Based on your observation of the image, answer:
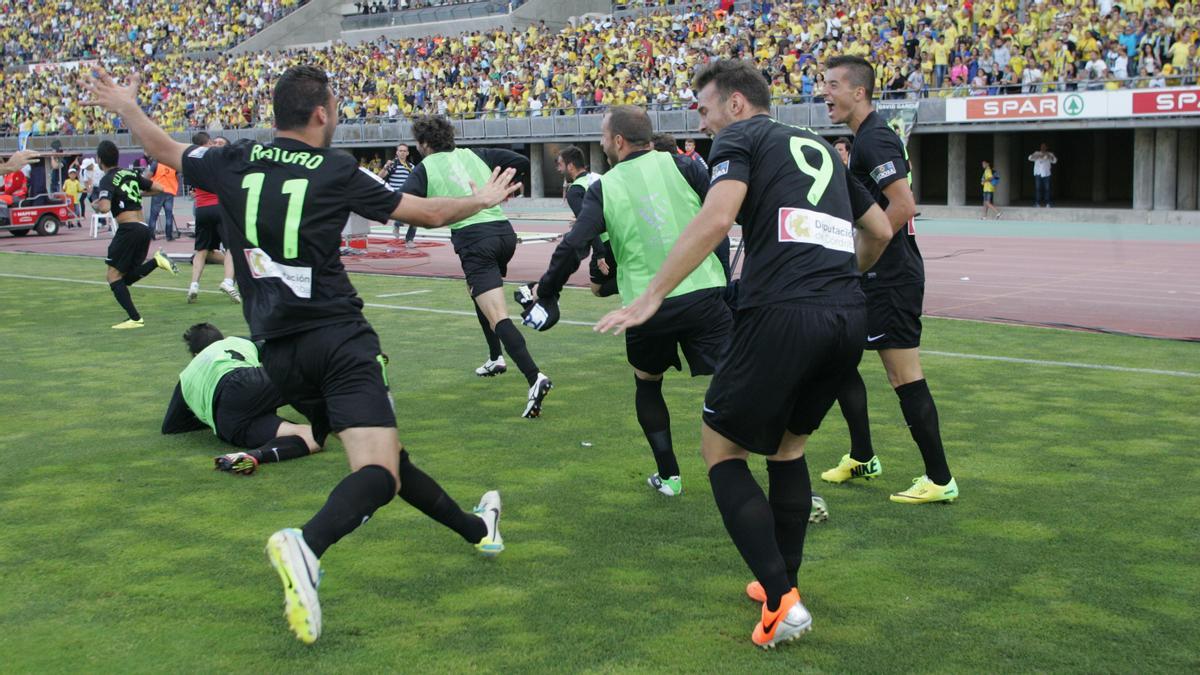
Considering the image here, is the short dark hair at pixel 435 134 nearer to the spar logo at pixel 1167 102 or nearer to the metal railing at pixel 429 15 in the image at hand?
the spar logo at pixel 1167 102

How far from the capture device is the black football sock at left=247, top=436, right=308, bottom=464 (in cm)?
641

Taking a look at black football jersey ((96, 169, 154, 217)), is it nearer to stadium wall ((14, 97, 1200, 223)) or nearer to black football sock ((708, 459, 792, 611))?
black football sock ((708, 459, 792, 611))

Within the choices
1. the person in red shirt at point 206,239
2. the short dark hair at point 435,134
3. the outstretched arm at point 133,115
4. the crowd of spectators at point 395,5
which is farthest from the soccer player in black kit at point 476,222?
the crowd of spectators at point 395,5

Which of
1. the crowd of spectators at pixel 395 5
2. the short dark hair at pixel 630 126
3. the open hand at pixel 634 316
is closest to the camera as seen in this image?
the open hand at pixel 634 316

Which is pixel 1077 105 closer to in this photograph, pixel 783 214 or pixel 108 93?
pixel 783 214

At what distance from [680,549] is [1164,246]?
1890 centimetres

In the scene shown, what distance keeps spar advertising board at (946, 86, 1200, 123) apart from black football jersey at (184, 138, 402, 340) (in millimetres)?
25055

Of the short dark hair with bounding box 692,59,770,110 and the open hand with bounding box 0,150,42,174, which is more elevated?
the short dark hair with bounding box 692,59,770,110

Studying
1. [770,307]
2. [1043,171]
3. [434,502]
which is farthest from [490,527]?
[1043,171]

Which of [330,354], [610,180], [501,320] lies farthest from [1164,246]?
[330,354]

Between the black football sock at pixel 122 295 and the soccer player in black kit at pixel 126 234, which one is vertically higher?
the soccer player in black kit at pixel 126 234

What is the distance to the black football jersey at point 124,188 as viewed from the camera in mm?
12484

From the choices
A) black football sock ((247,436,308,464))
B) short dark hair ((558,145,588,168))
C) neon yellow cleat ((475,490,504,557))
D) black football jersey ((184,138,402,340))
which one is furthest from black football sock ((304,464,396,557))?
short dark hair ((558,145,588,168))

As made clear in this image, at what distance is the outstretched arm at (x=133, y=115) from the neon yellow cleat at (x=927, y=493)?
3614mm
